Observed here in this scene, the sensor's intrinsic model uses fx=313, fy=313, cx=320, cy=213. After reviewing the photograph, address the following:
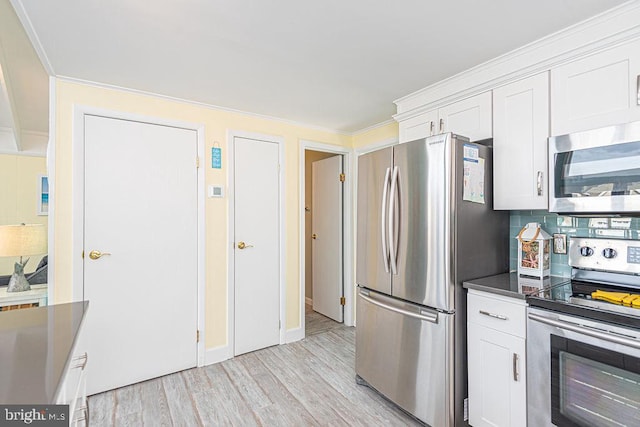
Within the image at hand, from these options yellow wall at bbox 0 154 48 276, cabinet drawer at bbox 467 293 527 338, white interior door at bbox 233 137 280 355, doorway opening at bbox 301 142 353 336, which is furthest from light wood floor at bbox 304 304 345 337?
yellow wall at bbox 0 154 48 276

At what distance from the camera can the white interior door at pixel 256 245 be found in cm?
300

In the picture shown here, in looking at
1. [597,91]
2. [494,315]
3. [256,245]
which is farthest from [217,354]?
[597,91]

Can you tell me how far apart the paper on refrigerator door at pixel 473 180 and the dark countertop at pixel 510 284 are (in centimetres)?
49

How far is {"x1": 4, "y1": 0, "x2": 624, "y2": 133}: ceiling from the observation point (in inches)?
59.3

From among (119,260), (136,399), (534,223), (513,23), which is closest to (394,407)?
(534,223)

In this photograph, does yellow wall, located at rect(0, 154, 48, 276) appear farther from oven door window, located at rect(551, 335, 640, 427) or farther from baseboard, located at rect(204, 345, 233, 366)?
oven door window, located at rect(551, 335, 640, 427)

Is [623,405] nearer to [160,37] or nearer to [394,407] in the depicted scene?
[394,407]

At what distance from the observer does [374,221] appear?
7.63ft

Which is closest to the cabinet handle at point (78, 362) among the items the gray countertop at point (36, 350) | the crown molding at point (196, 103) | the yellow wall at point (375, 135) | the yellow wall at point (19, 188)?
the gray countertop at point (36, 350)

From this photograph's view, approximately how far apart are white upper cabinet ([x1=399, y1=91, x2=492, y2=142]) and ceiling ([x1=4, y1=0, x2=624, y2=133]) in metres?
0.24

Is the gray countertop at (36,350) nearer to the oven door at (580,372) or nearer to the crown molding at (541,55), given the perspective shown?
the oven door at (580,372)

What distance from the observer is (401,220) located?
209 cm

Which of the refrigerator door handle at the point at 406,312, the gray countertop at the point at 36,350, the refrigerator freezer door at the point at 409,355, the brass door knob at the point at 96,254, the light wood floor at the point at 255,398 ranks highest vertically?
the brass door knob at the point at 96,254

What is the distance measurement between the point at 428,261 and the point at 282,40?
1.55 metres
